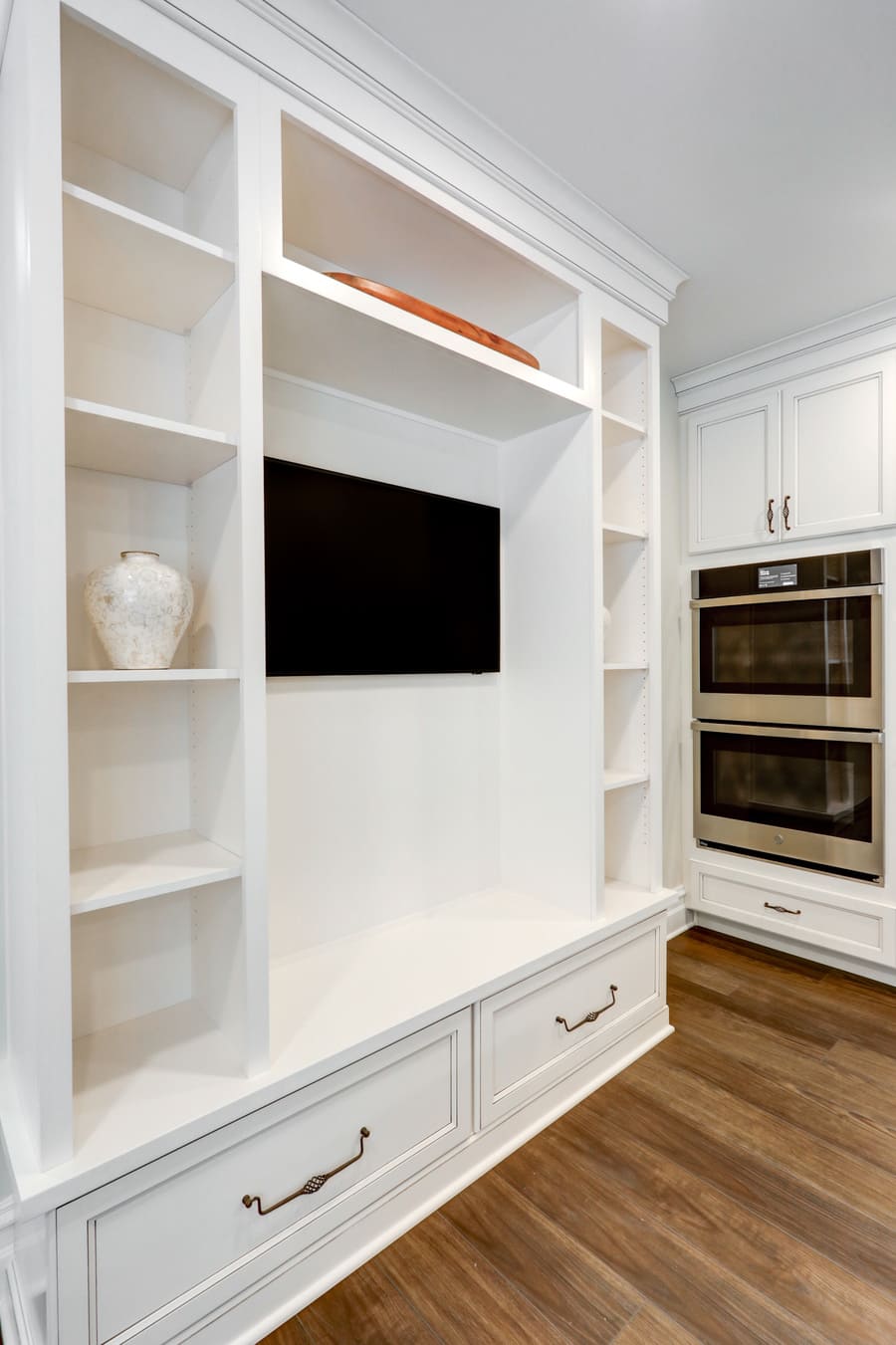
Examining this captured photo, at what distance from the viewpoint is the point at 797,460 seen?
276 cm

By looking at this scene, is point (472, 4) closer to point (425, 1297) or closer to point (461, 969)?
point (461, 969)

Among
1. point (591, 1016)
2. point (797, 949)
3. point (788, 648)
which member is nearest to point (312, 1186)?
point (591, 1016)

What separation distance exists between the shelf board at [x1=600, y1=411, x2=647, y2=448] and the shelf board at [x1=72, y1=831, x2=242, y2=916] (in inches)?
65.3

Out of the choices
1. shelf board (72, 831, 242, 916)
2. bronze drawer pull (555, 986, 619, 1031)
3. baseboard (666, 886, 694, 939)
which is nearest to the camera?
shelf board (72, 831, 242, 916)

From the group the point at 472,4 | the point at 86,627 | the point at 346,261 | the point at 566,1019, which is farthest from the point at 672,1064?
the point at 472,4

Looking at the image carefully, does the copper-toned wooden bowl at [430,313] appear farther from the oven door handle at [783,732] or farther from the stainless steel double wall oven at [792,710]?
the oven door handle at [783,732]

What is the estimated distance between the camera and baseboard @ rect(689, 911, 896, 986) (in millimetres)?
2646

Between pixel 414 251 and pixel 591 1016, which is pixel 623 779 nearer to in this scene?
pixel 591 1016

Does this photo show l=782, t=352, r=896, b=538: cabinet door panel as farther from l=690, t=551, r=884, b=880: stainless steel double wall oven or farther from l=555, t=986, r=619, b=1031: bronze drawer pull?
l=555, t=986, r=619, b=1031: bronze drawer pull

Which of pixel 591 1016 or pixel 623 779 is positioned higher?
pixel 623 779

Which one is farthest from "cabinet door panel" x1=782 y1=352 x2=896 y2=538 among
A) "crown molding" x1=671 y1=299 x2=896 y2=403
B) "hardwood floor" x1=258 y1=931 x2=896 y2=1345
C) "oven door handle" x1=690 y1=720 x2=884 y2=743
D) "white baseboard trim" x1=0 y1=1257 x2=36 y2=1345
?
"white baseboard trim" x1=0 y1=1257 x2=36 y2=1345

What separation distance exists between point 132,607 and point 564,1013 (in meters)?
1.55

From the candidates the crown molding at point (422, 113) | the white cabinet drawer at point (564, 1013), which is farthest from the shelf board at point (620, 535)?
the white cabinet drawer at point (564, 1013)

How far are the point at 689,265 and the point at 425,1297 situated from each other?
2.82 meters
